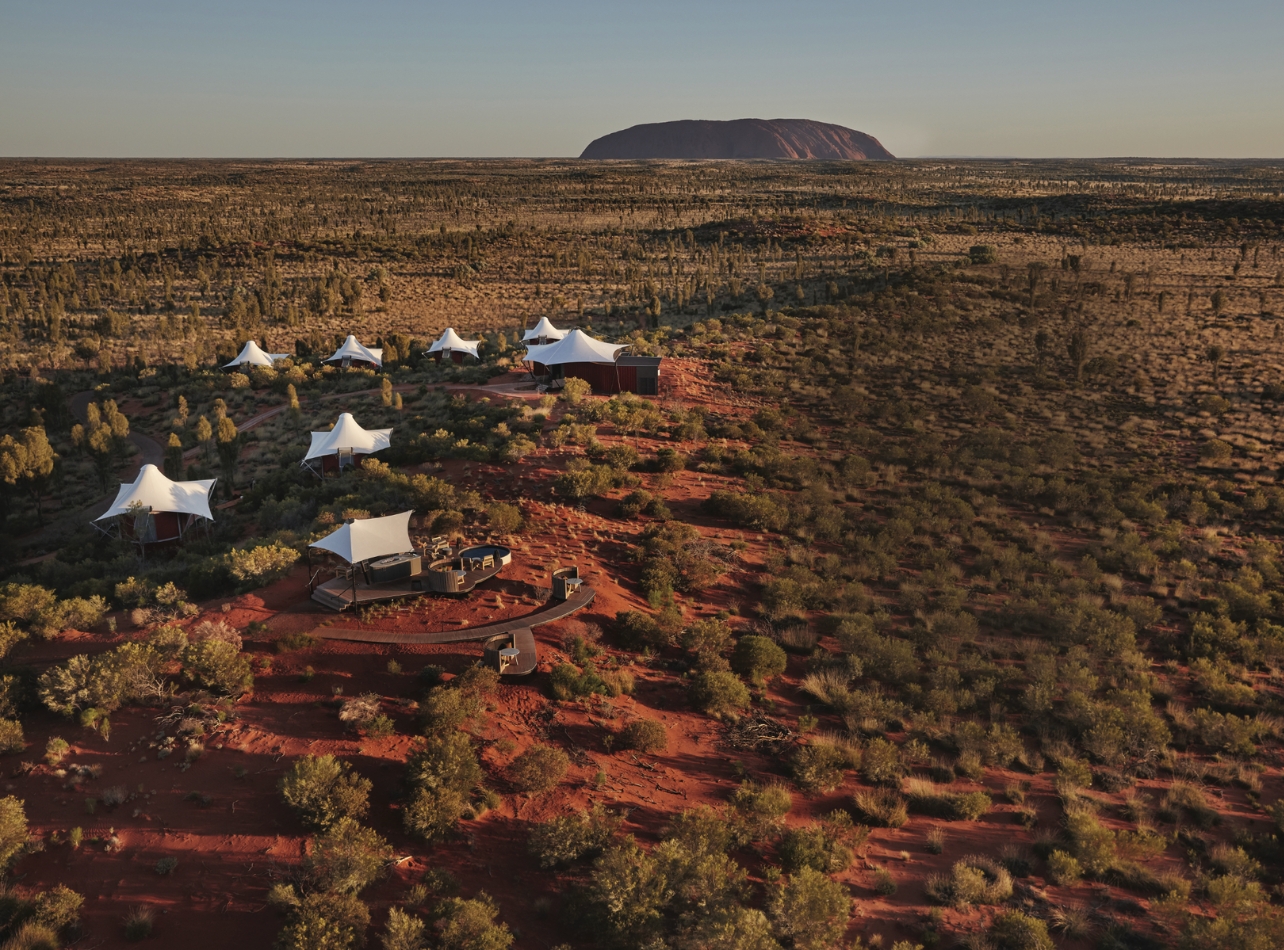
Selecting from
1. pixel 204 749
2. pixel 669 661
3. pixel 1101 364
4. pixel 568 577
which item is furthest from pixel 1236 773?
pixel 1101 364

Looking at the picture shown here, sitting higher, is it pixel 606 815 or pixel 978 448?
pixel 978 448

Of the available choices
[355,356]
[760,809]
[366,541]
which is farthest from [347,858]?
[355,356]

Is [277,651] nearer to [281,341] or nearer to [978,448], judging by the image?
[978,448]

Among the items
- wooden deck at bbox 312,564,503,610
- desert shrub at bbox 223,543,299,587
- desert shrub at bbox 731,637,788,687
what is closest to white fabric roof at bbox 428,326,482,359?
desert shrub at bbox 223,543,299,587

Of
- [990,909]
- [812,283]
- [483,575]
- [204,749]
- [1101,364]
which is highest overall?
[812,283]

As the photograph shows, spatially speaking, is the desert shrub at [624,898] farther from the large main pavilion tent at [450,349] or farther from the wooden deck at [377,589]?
the large main pavilion tent at [450,349]

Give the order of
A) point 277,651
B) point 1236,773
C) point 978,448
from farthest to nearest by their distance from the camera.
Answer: point 978,448, point 277,651, point 1236,773

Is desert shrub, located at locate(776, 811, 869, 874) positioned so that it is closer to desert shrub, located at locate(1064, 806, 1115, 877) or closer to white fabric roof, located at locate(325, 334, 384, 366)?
desert shrub, located at locate(1064, 806, 1115, 877)

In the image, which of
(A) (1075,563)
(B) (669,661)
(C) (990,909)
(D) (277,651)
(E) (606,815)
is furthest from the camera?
(A) (1075,563)
